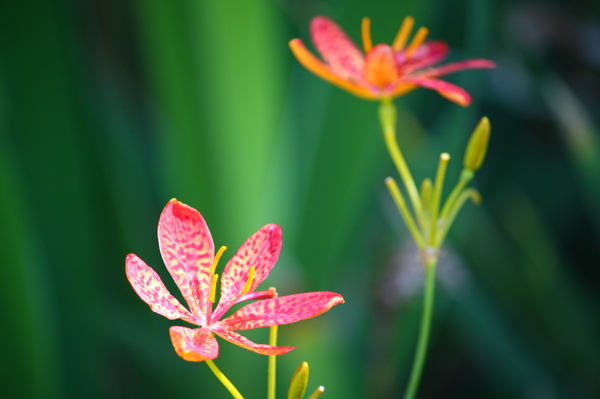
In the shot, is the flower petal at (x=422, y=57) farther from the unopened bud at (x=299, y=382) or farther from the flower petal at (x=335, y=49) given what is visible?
the unopened bud at (x=299, y=382)

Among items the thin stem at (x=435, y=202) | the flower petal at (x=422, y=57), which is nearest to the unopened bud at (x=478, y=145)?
the thin stem at (x=435, y=202)

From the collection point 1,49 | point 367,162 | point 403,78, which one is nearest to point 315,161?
point 367,162

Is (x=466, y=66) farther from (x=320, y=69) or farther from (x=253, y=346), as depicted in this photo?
(x=253, y=346)

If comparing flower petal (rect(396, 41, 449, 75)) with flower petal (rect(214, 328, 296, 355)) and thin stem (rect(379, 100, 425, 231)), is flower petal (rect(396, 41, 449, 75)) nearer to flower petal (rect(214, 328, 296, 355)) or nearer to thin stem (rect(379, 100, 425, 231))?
thin stem (rect(379, 100, 425, 231))

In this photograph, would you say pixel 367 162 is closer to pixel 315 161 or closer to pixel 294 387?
pixel 315 161

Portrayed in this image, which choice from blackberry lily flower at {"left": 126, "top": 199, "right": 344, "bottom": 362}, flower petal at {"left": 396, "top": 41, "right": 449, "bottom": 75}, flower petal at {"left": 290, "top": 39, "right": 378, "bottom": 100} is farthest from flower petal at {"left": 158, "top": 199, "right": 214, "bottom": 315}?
flower petal at {"left": 396, "top": 41, "right": 449, "bottom": 75}
